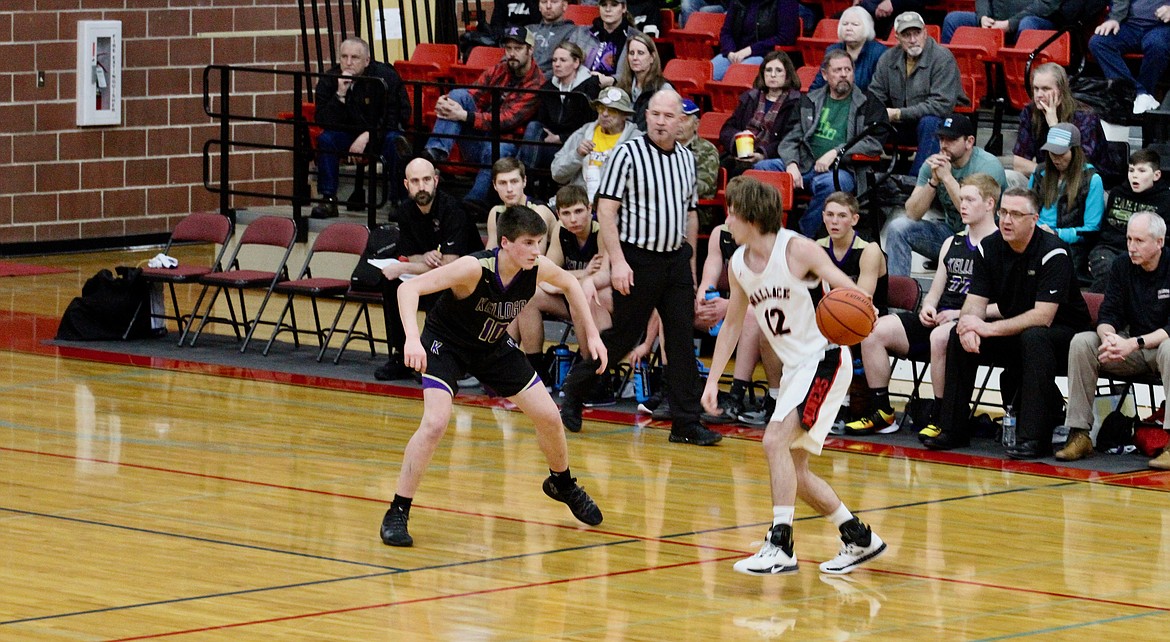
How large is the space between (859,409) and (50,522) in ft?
15.2

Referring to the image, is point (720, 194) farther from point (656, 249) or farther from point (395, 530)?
point (395, 530)

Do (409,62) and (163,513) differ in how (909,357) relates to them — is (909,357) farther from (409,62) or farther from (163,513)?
(409,62)

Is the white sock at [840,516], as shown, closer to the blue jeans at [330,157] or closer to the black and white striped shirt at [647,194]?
the black and white striped shirt at [647,194]

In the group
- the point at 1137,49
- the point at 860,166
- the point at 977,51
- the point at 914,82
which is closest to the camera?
the point at 860,166

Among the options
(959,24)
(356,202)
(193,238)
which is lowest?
(193,238)

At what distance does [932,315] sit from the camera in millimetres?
9953

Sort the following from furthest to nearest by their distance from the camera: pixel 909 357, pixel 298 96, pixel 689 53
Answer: pixel 689 53 → pixel 298 96 → pixel 909 357

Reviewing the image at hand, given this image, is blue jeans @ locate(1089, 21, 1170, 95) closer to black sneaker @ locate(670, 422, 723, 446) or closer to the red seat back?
black sneaker @ locate(670, 422, 723, 446)

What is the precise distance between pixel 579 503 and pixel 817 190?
4.62 meters

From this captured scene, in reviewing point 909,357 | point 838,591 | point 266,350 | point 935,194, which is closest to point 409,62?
point 266,350

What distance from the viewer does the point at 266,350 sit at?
12.4 metres

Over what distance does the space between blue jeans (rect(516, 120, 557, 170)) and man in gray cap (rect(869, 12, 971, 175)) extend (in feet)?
7.94

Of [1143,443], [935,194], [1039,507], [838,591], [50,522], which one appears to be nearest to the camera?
[838,591]

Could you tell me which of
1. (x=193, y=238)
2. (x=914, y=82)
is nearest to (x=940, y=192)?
(x=914, y=82)
